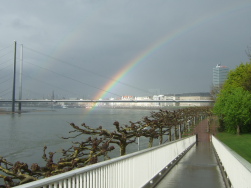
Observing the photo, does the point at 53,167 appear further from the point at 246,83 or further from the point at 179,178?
the point at 246,83

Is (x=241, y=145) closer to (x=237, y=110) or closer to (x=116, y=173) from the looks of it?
(x=237, y=110)

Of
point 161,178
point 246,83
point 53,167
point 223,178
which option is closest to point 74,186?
point 53,167

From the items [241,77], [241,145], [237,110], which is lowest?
[241,145]

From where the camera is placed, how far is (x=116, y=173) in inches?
185

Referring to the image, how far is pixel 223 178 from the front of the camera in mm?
7766

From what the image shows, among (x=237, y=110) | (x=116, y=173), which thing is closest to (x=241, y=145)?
(x=237, y=110)

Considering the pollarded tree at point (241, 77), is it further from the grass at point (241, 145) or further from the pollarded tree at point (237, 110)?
the grass at point (241, 145)

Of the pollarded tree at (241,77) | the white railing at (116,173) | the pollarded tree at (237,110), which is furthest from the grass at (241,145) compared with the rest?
the white railing at (116,173)

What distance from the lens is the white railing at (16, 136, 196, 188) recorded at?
309 centimetres

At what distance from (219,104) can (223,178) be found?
37.1 m

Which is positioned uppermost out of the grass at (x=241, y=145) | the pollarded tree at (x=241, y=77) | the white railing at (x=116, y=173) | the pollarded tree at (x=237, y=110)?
the pollarded tree at (x=241, y=77)

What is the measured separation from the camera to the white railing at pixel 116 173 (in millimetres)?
3089

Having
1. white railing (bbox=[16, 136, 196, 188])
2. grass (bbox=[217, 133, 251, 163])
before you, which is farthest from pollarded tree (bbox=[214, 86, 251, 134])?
white railing (bbox=[16, 136, 196, 188])

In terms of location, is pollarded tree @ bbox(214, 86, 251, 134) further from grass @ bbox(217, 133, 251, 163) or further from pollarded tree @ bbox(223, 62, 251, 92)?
pollarded tree @ bbox(223, 62, 251, 92)
